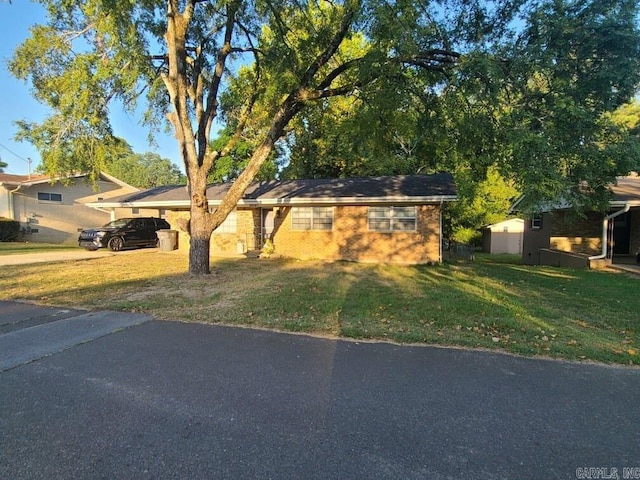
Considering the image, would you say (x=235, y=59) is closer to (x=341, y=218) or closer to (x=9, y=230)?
(x=341, y=218)

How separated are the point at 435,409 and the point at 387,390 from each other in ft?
1.65

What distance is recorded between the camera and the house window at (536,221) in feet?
66.6

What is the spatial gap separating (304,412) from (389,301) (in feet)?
15.2

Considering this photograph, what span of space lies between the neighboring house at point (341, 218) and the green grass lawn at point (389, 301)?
2.72 meters

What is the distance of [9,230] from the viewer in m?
22.8

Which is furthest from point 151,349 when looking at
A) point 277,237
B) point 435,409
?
point 277,237

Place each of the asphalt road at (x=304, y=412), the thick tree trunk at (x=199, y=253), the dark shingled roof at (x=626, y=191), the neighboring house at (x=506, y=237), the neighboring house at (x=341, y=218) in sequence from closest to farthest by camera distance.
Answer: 1. the asphalt road at (x=304, y=412)
2. the thick tree trunk at (x=199, y=253)
3. the dark shingled roof at (x=626, y=191)
4. the neighboring house at (x=341, y=218)
5. the neighboring house at (x=506, y=237)

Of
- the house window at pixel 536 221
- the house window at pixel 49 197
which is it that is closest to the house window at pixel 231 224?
the house window at pixel 49 197

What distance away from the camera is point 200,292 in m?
8.56

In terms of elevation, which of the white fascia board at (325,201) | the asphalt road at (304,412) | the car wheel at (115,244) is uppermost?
the white fascia board at (325,201)

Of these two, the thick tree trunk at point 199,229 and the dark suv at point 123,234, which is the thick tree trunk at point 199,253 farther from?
the dark suv at point 123,234

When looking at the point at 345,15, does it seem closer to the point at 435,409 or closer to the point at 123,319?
the point at 123,319

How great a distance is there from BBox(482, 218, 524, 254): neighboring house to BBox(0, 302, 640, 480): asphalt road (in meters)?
30.3

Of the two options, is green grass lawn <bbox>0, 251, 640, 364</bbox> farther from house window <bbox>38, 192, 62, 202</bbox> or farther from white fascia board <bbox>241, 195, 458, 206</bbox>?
house window <bbox>38, 192, 62, 202</bbox>
